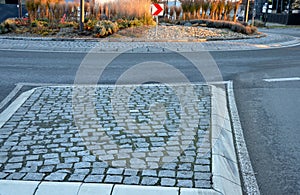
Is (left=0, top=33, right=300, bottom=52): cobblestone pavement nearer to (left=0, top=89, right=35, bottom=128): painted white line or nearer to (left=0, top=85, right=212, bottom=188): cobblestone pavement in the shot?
(left=0, top=89, right=35, bottom=128): painted white line

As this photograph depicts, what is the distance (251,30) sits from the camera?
21.5 metres

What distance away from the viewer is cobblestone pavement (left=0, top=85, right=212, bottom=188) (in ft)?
11.8

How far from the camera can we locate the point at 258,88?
790 centimetres

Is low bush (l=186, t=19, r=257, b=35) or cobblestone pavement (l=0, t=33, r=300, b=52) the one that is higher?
low bush (l=186, t=19, r=257, b=35)

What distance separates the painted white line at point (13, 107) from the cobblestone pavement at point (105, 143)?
4.2 inches

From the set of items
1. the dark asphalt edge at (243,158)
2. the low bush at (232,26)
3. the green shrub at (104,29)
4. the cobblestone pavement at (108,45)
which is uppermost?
the low bush at (232,26)

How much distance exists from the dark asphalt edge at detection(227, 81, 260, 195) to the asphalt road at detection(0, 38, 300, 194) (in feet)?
0.23

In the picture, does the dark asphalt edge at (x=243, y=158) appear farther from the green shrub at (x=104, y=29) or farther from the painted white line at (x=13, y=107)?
the green shrub at (x=104, y=29)

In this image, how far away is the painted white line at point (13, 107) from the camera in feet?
17.4

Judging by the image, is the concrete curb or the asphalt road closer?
the concrete curb

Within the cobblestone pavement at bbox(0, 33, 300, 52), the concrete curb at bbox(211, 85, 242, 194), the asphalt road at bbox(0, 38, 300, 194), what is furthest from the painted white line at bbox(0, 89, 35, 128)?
the cobblestone pavement at bbox(0, 33, 300, 52)

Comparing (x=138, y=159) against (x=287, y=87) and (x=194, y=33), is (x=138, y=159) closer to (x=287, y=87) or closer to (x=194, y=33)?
(x=287, y=87)

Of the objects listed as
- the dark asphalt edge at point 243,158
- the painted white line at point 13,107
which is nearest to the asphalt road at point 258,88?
the dark asphalt edge at point 243,158

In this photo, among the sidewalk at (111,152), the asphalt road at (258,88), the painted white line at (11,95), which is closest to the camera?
the sidewalk at (111,152)
